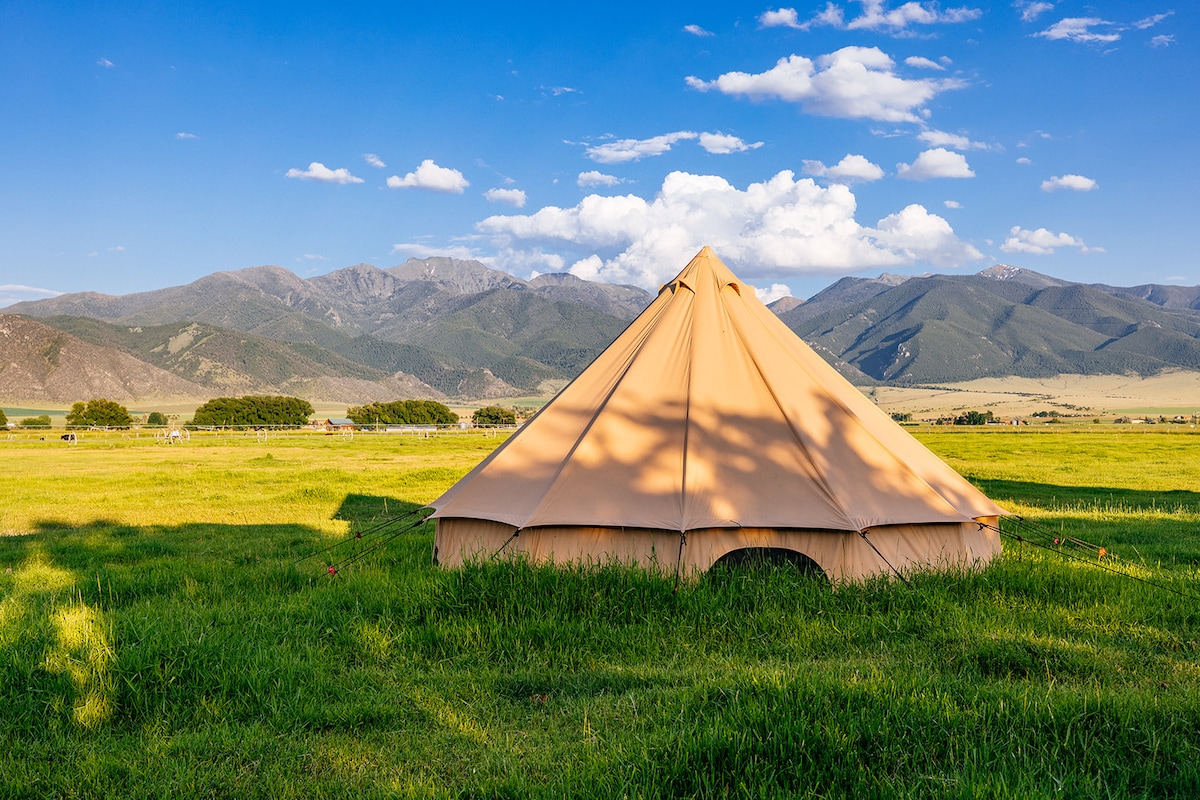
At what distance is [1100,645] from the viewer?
5703 millimetres

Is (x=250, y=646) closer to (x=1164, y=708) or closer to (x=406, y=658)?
(x=406, y=658)

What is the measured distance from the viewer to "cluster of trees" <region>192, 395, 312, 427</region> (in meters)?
111

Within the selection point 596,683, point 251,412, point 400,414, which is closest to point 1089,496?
point 596,683

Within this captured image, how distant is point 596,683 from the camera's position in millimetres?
5109

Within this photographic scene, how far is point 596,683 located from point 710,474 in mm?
3120

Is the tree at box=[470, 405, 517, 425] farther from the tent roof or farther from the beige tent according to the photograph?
the beige tent

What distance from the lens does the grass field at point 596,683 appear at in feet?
12.1

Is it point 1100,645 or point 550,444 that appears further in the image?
point 550,444

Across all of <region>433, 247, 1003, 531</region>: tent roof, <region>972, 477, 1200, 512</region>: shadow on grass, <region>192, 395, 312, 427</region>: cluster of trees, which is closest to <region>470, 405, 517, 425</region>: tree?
<region>192, 395, 312, 427</region>: cluster of trees

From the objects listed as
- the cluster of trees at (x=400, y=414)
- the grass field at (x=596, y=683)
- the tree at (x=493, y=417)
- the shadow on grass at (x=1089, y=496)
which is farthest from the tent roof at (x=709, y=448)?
the cluster of trees at (x=400, y=414)

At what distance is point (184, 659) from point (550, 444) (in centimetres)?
442

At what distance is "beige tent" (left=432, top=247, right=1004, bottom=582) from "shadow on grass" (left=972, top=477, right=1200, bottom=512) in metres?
11.0

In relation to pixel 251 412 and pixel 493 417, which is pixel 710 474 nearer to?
pixel 493 417

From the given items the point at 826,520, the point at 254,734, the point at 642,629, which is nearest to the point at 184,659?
the point at 254,734
